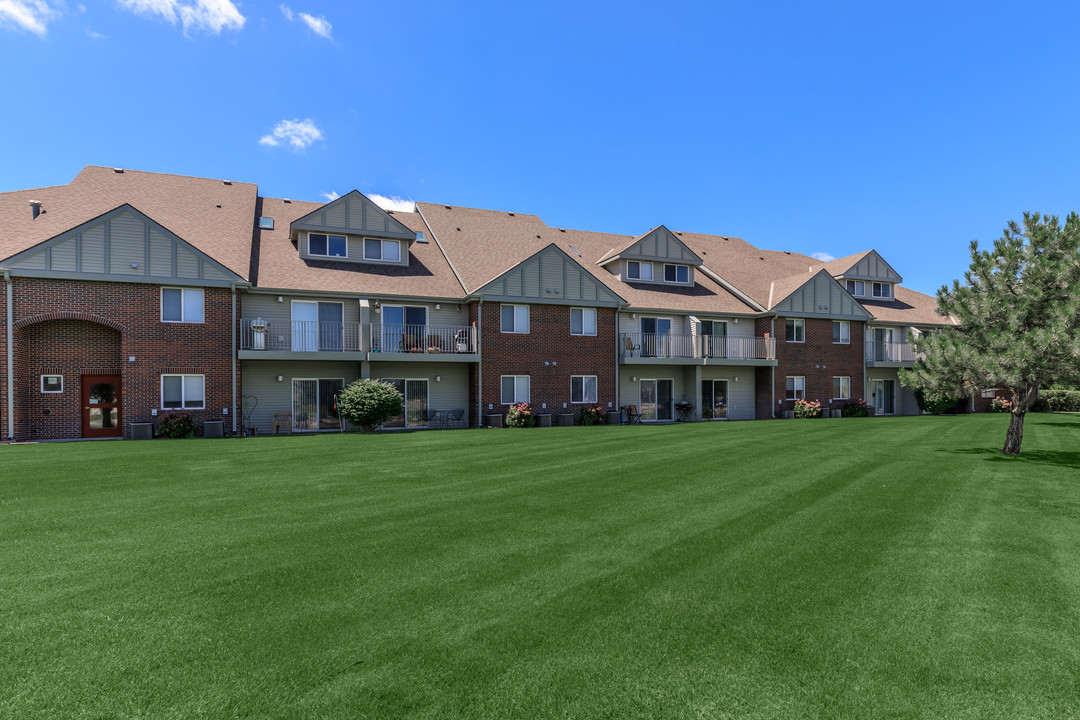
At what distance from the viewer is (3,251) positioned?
1806cm

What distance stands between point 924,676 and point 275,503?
793cm

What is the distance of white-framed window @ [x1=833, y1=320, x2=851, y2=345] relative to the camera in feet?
99.1

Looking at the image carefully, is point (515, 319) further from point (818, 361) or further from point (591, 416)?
point (818, 361)

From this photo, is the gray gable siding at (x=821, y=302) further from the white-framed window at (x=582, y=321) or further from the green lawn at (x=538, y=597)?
the green lawn at (x=538, y=597)

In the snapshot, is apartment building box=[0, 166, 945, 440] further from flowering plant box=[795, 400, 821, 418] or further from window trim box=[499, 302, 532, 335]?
flowering plant box=[795, 400, 821, 418]

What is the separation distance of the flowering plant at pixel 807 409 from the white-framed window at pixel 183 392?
25.5 metres

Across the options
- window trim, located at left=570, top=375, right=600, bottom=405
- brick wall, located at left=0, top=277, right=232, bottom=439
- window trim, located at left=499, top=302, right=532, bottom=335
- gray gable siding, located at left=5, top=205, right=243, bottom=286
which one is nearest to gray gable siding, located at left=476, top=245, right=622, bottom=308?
window trim, located at left=499, top=302, right=532, bottom=335

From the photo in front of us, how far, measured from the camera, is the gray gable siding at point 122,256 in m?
17.9

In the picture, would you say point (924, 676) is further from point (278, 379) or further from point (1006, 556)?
point (278, 379)

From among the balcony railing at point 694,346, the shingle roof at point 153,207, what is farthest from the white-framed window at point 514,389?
the shingle roof at point 153,207

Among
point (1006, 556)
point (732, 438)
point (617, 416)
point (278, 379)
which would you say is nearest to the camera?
point (1006, 556)

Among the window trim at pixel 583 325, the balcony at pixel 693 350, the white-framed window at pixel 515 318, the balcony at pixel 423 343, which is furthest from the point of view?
the balcony at pixel 693 350

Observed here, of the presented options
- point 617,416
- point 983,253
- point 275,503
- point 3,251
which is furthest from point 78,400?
point 983,253

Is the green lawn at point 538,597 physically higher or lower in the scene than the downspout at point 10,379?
lower
